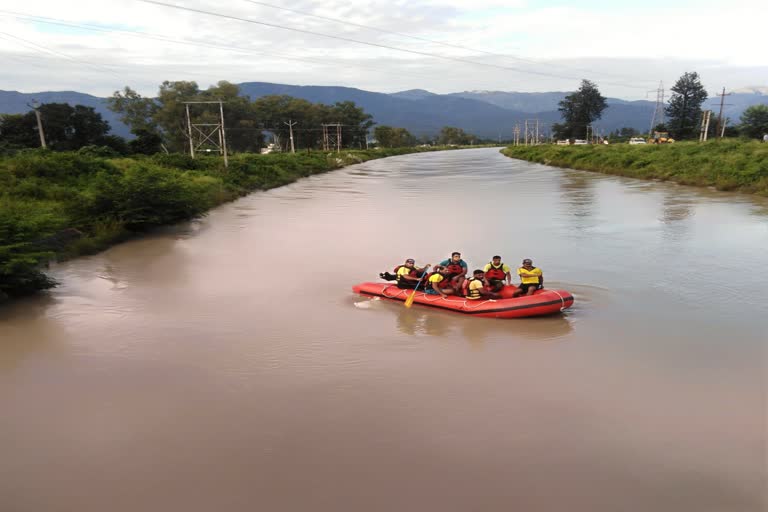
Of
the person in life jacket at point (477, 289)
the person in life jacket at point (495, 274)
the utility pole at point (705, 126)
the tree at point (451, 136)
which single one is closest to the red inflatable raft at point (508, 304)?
the person in life jacket at point (477, 289)

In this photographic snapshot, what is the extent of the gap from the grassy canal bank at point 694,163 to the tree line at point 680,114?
458 inches

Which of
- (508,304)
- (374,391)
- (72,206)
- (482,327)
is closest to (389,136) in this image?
(72,206)

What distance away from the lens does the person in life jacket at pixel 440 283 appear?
9547 mm

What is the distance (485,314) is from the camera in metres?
8.98

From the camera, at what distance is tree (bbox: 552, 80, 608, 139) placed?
75.2 metres

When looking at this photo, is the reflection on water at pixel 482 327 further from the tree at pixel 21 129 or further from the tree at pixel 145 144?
the tree at pixel 21 129

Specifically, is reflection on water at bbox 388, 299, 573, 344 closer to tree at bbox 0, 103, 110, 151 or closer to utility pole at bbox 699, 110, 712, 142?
utility pole at bbox 699, 110, 712, 142

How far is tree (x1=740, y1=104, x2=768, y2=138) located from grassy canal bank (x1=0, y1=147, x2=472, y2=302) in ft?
142

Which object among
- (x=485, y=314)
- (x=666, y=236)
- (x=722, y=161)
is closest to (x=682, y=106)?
(x=722, y=161)

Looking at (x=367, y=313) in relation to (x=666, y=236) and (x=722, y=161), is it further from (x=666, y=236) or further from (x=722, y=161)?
(x=722, y=161)

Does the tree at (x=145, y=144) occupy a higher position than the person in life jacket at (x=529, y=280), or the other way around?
the tree at (x=145, y=144)

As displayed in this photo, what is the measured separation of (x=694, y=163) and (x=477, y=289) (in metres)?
25.0

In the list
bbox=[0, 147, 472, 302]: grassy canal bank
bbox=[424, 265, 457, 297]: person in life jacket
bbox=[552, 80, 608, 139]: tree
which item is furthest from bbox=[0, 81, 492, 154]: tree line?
bbox=[552, 80, 608, 139]: tree

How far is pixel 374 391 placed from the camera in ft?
21.8
